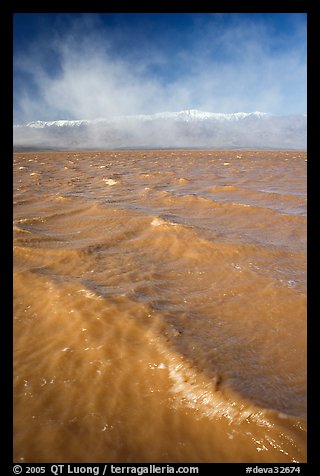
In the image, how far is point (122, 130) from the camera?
148 meters

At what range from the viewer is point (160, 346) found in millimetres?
2258

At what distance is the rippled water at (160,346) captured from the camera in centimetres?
164

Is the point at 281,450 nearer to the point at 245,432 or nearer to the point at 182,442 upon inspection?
the point at 245,432

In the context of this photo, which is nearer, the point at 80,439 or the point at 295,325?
the point at 80,439

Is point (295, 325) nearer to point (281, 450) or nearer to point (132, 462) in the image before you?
point (281, 450)

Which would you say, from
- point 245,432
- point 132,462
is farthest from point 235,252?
point 132,462

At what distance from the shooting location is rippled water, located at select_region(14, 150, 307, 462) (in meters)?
1.64
